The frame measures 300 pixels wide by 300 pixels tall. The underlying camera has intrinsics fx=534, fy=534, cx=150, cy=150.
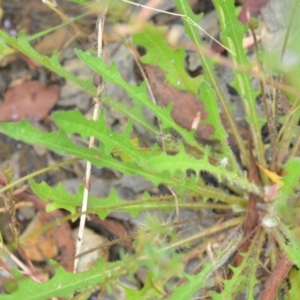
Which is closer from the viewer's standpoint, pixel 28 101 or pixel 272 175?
pixel 272 175

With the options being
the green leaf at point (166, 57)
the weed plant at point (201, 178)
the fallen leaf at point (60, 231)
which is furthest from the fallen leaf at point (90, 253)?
the green leaf at point (166, 57)

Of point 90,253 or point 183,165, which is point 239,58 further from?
point 90,253

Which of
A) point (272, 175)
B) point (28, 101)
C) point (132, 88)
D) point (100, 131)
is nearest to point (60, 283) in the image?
point (100, 131)

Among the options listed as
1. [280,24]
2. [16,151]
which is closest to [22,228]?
[16,151]

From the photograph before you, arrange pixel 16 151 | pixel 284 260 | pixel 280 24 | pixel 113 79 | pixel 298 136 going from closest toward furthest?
pixel 113 79, pixel 284 260, pixel 298 136, pixel 280 24, pixel 16 151

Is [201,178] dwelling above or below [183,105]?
below

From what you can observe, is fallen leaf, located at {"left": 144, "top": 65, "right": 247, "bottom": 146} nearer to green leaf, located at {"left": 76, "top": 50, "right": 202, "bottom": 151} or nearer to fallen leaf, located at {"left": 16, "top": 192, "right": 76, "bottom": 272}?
green leaf, located at {"left": 76, "top": 50, "right": 202, "bottom": 151}

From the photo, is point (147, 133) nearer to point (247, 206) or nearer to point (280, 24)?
point (247, 206)
